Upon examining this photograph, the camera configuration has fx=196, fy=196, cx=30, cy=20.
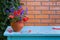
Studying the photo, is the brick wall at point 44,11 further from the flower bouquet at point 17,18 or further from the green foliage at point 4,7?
the flower bouquet at point 17,18

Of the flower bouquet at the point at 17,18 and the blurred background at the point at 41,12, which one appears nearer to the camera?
the flower bouquet at the point at 17,18

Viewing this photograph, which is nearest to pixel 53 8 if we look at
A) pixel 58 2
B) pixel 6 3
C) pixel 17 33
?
pixel 58 2

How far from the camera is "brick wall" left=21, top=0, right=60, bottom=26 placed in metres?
2.90

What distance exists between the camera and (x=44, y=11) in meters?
2.91

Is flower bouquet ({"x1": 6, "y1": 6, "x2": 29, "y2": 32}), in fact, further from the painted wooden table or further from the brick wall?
the brick wall

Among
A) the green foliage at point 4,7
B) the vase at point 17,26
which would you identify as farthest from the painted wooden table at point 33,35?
the green foliage at point 4,7

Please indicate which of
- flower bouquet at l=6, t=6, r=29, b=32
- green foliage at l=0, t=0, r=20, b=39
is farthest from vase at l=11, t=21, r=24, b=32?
green foliage at l=0, t=0, r=20, b=39

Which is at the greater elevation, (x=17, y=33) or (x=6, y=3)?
(x=6, y=3)

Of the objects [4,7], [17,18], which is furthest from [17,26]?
[4,7]

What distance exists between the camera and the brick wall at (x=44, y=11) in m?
2.90

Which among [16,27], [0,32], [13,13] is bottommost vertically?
[0,32]

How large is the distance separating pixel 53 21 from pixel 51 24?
0.05m

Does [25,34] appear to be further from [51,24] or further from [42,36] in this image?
[51,24]

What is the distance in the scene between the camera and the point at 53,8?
2.90 meters
